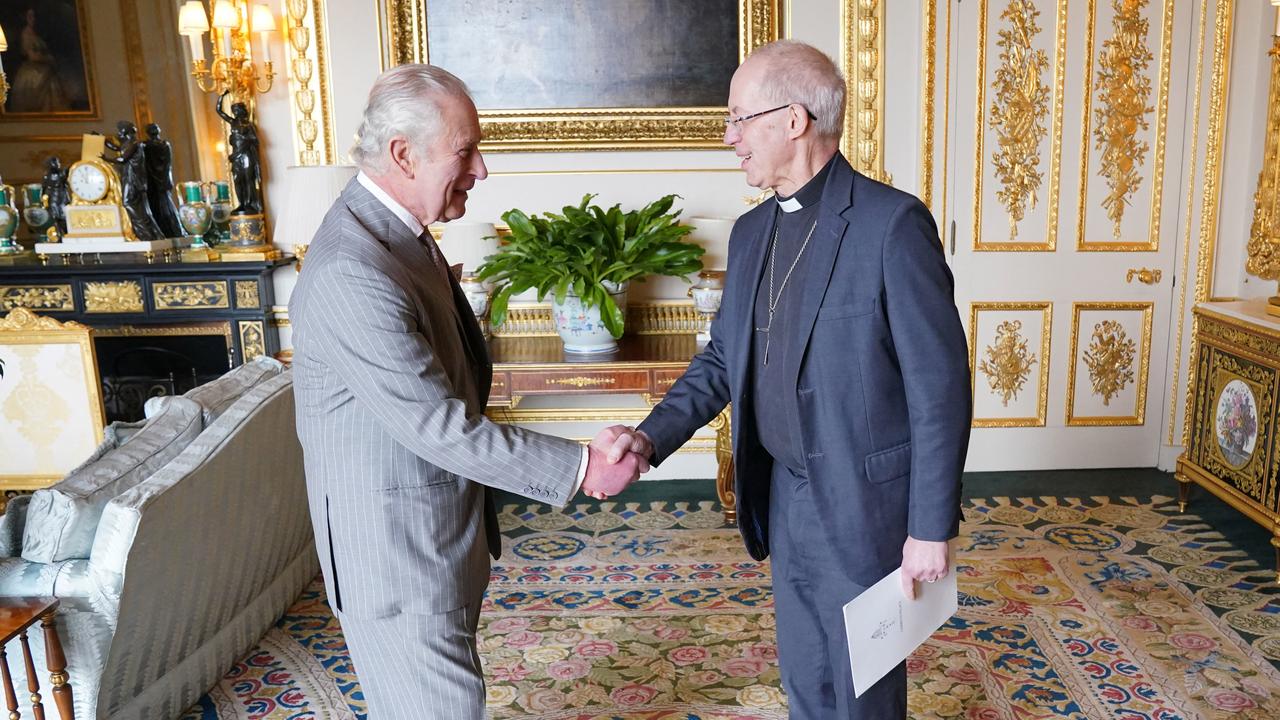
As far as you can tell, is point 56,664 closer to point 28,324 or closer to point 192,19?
point 28,324

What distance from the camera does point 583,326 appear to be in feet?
12.4

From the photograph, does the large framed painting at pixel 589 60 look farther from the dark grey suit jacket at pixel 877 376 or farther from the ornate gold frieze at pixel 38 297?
the dark grey suit jacket at pixel 877 376

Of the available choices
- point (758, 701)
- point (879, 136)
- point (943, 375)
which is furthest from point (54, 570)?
point (879, 136)

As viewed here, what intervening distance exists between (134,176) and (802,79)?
3588mm

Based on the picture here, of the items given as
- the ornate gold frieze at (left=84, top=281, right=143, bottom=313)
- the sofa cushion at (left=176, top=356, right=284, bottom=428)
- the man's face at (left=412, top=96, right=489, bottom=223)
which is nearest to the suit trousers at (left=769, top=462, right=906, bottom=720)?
the man's face at (left=412, top=96, right=489, bottom=223)

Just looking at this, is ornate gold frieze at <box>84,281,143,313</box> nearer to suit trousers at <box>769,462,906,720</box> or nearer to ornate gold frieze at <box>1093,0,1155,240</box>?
suit trousers at <box>769,462,906,720</box>

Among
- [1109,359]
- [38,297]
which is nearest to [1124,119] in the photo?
[1109,359]

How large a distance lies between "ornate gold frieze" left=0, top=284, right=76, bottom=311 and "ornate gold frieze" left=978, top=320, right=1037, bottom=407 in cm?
410

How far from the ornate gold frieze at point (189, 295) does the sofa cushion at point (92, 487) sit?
147 cm

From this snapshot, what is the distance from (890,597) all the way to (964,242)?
301cm

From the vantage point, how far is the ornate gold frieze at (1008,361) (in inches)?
178

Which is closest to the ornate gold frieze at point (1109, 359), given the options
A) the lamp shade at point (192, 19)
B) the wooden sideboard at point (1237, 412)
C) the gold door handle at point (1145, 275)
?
the gold door handle at point (1145, 275)

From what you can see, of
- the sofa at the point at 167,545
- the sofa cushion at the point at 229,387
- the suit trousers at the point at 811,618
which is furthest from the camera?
the sofa cushion at the point at 229,387

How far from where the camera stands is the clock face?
4.30 meters
